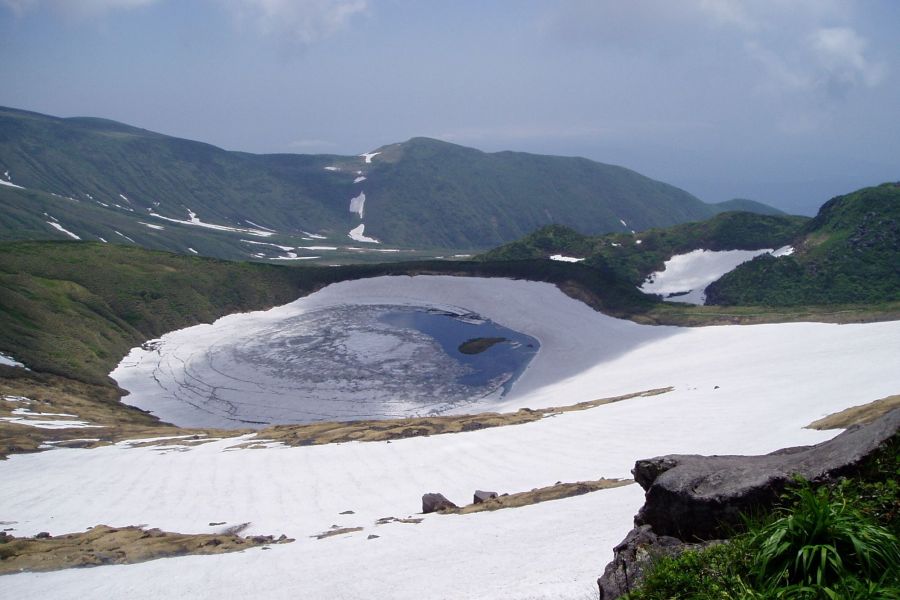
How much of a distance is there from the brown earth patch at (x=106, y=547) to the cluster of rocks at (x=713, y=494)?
785cm

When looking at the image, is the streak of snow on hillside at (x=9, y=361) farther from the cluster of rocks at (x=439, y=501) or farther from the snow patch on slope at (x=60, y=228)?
the snow patch on slope at (x=60, y=228)

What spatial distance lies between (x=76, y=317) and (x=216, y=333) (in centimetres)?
833

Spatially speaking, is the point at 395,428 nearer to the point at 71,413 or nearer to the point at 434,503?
the point at 434,503

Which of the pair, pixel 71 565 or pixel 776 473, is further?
pixel 71 565

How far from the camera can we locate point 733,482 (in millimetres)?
6461

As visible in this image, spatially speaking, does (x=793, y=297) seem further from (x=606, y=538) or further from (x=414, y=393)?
(x=606, y=538)

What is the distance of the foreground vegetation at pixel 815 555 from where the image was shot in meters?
4.55

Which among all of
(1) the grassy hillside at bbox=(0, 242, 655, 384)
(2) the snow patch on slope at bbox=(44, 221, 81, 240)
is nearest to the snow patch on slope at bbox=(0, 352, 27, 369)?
(1) the grassy hillside at bbox=(0, 242, 655, 384)

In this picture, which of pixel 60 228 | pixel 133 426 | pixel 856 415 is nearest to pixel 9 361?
pixel 133 426

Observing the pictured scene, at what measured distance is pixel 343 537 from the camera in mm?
11961

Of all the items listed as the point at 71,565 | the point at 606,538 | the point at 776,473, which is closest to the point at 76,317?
the point at 71,565

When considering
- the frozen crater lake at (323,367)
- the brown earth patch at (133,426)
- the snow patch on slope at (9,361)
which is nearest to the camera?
the brown earth patch at (133,426)

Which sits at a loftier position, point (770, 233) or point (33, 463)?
point (770, 233)

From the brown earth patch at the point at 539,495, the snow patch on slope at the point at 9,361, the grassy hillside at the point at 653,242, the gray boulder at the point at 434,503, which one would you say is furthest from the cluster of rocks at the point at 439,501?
the grassy hillside at the point at 653,242
